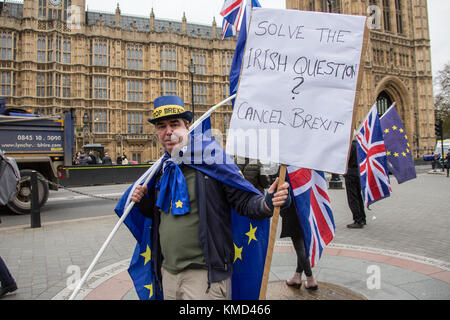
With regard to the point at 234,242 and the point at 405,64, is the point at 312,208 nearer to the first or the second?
the point at 234,242

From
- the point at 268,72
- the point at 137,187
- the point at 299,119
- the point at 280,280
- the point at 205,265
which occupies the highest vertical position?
the point at 268,72

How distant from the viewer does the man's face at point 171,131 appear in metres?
2.21

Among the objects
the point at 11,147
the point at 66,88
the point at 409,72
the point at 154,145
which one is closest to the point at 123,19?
the point at 66,88

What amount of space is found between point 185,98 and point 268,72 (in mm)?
38768

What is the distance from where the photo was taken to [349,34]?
2.07 m

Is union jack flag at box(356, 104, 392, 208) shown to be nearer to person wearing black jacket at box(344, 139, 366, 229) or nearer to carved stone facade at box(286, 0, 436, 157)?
person wearing black jacket at box(344, 139, 366, 229)

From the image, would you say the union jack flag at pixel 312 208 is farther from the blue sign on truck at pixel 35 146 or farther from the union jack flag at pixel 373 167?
the blue sign on truck at pixel 35 146

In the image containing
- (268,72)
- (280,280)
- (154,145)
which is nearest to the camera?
(268,72)

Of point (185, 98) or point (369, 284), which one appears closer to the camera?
point (369, 284)

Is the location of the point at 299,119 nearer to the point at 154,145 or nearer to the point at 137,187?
the point at 137,187

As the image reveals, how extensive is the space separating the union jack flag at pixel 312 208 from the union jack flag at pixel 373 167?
10.1 feet

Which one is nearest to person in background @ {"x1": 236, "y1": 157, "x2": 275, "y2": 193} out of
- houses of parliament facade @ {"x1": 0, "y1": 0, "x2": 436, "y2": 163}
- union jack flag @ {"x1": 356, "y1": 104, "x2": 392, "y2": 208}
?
union jack flag @ {"x1": 356, "y1": 104, "x2": 392, "y2": 208}

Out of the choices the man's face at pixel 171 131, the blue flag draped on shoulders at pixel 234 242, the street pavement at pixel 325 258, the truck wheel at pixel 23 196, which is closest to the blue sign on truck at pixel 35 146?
the truck wheel at pixel 23 196

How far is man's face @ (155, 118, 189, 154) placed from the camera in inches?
86.9
